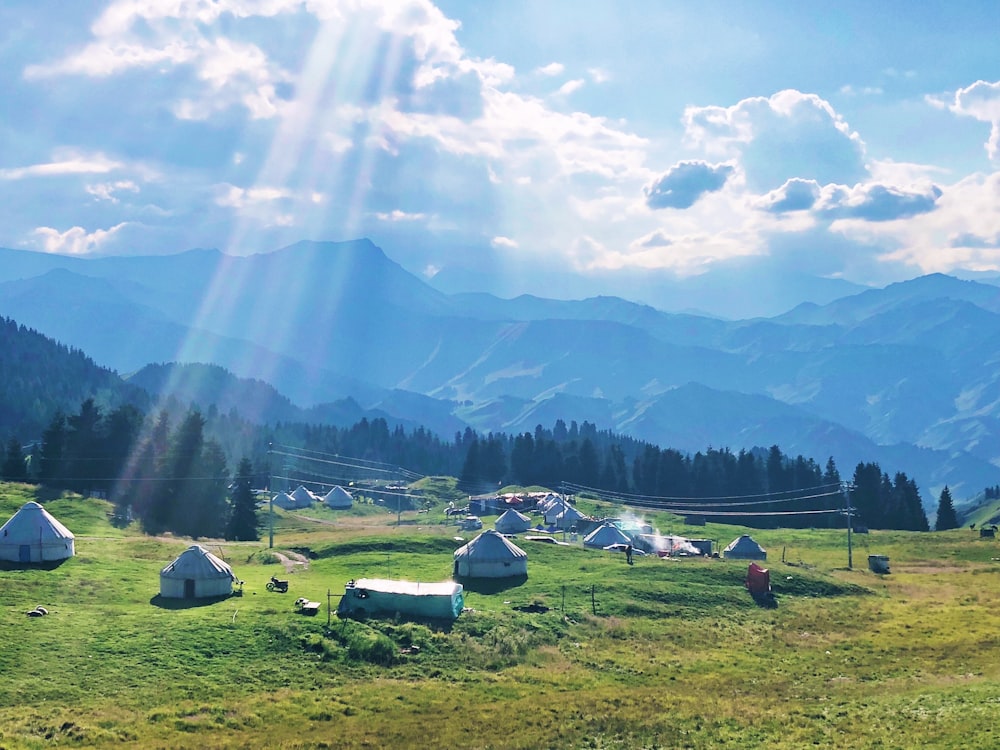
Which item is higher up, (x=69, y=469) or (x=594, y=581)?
(x=69, y=469)

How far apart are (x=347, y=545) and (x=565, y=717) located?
55.5 meters

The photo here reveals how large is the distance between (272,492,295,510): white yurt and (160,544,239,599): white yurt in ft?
375

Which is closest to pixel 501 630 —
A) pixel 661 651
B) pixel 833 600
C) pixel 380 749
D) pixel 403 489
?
pixel 661 651

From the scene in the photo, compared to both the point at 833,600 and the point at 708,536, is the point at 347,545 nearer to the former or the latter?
the point at 833,600

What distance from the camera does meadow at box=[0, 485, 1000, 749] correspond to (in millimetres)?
42625

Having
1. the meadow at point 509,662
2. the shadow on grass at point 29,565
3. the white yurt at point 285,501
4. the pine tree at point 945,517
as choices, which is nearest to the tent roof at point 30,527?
the shadow on grass at point 29,565

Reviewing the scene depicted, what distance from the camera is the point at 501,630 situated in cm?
6094

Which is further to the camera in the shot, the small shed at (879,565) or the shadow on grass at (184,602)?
the small shed at (879,565)

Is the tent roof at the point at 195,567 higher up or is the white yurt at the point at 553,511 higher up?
the white yurt at the point at 553,511

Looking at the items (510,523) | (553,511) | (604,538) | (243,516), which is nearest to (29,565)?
(243,516)

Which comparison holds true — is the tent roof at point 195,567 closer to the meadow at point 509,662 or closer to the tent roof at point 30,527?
the meadow at point 509,662

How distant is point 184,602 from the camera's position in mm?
65375

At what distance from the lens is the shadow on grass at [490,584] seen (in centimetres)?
7519

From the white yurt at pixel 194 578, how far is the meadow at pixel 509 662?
68.7 inches
